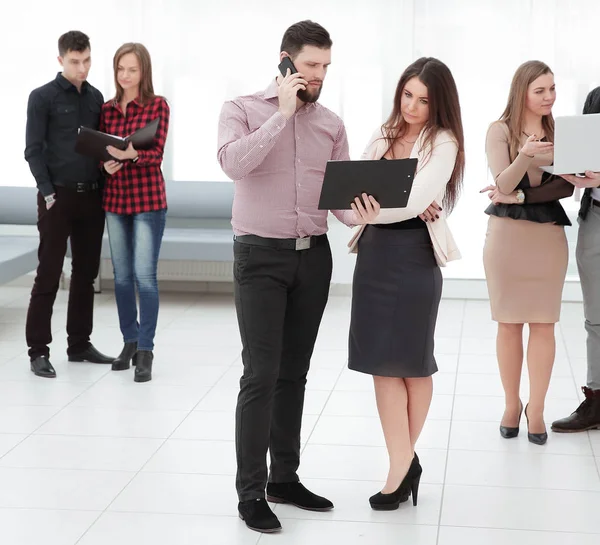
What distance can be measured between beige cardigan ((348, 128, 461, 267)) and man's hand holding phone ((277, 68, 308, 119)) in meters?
0.46

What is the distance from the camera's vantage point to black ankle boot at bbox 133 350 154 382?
516 cm

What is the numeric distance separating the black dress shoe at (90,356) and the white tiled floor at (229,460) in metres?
0.06

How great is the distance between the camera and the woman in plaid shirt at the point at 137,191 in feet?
16.5

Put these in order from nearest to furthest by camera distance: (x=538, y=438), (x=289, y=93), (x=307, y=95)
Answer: (x=289, y=93) < (x=307, y=95) < (x=538, y=438)

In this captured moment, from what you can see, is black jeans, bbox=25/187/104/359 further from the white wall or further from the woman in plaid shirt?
the white wall

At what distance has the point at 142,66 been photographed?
16.5 feet

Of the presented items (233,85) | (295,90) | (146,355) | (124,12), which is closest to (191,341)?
(146,355)

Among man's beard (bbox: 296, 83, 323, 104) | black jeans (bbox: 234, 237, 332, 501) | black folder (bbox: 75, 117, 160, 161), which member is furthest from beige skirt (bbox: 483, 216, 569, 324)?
black folder (bbox: 75, 117, 160, 161)

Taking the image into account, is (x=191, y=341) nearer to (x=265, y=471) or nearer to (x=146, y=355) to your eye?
(x=146, y=355)

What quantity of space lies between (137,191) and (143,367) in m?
0.88

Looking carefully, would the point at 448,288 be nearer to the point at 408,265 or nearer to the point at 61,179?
the point at 61,179

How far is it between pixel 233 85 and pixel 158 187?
8.70ft

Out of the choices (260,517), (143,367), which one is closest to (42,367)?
(143,367)

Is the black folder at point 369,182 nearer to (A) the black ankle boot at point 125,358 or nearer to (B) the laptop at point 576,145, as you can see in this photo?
(B) the laptop at point 576,145
